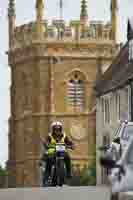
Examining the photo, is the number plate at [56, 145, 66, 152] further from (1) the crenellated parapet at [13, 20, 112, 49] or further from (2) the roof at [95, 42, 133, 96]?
(1) the crenellated parapet at [13, 20, 112, 49]

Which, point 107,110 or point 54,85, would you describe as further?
point 54,85

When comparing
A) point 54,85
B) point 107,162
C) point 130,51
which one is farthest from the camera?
point 54,85

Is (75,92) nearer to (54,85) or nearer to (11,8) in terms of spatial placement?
(54,85)

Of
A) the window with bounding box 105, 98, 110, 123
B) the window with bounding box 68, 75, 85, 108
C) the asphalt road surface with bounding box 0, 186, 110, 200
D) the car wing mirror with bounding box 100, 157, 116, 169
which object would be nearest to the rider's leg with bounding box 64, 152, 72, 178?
the asphalt road surface with bounding box 0, 186, 110, 200

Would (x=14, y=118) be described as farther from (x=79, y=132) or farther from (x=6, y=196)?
(x=6, y=196)

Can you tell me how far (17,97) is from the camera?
12612cm

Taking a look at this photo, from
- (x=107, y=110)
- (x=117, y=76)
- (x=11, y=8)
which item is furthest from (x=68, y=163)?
(x=11, y=8)

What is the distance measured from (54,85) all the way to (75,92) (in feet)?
6.56

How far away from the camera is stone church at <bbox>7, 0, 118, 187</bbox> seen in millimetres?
121750

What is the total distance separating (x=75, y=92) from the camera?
402ft

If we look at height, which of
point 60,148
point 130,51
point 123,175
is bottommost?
point 130,51

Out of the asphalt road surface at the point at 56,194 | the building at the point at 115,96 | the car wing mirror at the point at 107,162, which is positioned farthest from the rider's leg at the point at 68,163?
the building at the point at 115,96

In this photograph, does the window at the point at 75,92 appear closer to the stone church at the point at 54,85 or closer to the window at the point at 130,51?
the stone church at the point at 54,85

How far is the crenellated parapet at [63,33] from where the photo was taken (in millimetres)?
124562
